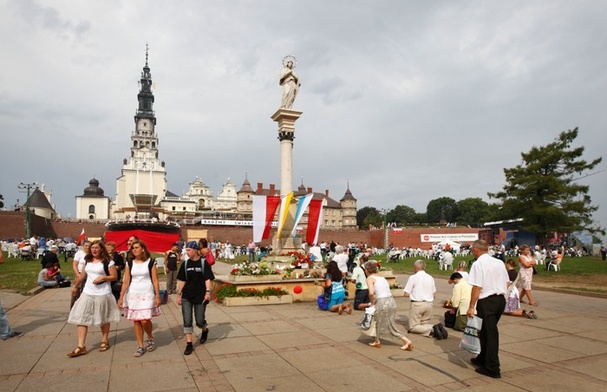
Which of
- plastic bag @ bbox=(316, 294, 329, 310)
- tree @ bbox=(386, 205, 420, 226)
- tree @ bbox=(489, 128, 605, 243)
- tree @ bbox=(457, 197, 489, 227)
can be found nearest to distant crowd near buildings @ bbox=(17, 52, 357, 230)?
tree @ bbox=(386, 205, 420, 226)

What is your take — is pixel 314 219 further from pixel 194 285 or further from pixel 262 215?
pixel 194 285

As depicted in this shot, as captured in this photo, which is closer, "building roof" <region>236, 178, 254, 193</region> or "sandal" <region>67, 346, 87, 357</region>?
"sandal" <region>67, 346, 87, 357</region>

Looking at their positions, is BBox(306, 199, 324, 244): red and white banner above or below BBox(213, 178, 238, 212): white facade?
below

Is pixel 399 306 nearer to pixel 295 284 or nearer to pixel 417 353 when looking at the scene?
pixel 295 284

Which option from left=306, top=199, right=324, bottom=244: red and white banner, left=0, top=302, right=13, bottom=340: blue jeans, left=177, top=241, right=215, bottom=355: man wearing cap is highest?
left=306, top=199, right=324, bottom=244: red and white banner

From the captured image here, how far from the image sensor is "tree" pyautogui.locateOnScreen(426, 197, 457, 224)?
130 meters

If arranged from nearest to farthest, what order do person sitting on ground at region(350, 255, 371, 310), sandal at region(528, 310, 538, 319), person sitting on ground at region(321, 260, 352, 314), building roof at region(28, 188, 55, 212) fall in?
sandal at region(528, 310, 538, 319) < person sitting on ground at region(321, 260, 352, 314) < person sitting on ground at region(350, 255, 371, 310) < building roof at region(28, 188, 55, 212)

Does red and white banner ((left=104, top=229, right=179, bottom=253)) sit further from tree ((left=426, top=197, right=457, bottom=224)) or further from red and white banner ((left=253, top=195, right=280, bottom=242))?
tree ((left=426, top=197, right=457, bottom=224))

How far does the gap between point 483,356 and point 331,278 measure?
5514 millimetres

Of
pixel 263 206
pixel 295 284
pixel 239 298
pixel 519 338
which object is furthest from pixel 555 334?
pixel 263 206

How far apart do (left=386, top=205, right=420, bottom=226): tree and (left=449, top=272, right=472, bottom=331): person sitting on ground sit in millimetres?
133391

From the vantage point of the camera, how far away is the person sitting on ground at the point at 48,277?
15.3m

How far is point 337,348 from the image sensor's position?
7.17 metres

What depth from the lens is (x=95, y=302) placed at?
669 cm
